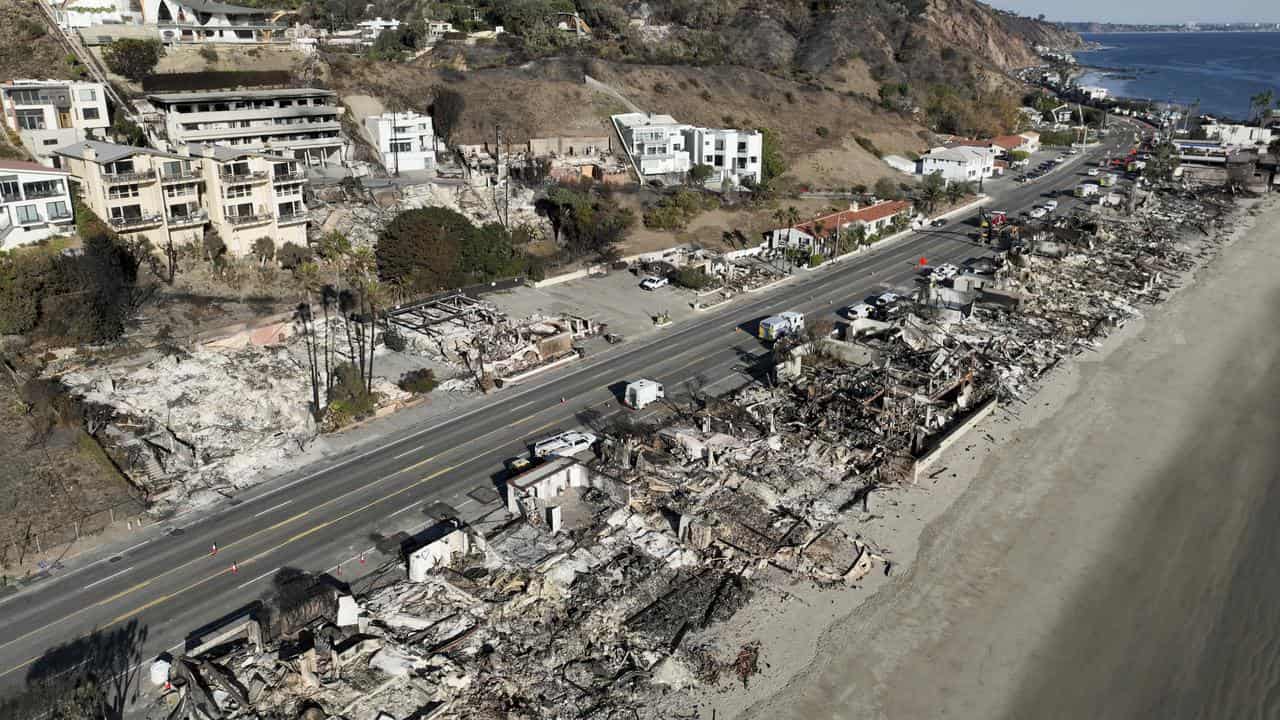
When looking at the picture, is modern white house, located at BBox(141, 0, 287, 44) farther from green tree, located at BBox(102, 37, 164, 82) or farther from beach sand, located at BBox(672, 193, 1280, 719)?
beach sand, located at BBox(672, 193, 1280, 719)

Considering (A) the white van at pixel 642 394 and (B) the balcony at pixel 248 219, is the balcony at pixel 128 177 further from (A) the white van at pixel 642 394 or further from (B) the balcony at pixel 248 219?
(A) the white van at pixel 642 394

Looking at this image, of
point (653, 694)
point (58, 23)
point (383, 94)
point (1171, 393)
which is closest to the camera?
point (653, 694)

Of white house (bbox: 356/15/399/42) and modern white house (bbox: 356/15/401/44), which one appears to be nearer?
modern white house (bbox: 356/15/401/44)

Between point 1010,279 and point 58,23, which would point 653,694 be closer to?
point 1010,279

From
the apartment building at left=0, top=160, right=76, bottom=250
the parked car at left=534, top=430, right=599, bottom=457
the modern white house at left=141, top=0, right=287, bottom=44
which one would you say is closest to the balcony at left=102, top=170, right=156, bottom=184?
the apartment building at left=0, top=160, right=76, bottom=250

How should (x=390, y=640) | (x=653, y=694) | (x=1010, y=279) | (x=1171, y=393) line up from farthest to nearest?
(x=1010, y=279) → (x=1171, y=393) → (x=390, y=640) → (x=653, y=694)

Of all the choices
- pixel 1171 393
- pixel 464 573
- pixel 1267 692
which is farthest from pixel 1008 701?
pixel 1171 393

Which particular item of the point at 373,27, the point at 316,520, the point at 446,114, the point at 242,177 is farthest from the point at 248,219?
the point at 373,27

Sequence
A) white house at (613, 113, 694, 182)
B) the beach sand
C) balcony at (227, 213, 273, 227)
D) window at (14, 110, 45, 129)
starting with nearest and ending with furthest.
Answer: the beach sand < balcony at (227, 213, 273, 227) < window at (14, 110, 45, 129) < white house at (613, 113, 694, 182)
